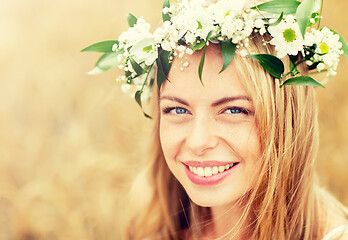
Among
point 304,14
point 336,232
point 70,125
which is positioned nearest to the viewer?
point 304,14

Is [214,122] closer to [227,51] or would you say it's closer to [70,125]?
[227,51]

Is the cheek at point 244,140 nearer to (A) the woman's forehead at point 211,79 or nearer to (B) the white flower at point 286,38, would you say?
(A) the woman's forehead at point 211,79

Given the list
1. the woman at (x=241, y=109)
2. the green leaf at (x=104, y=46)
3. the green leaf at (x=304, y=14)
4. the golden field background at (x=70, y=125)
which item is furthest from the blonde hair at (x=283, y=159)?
the golden field background at (x=70, y=125)

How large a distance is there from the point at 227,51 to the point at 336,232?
2.04 ft

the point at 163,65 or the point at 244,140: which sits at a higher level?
the point at 163,65

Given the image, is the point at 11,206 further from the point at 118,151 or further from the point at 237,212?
the point at 237,212

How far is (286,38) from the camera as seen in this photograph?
918 mm

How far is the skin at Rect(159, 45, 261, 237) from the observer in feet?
3.12

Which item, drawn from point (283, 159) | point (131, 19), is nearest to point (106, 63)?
point (131, 19)

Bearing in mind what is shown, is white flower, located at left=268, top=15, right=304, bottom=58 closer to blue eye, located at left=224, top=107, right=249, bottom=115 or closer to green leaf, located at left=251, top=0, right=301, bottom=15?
green leaf, located at left=251, top=0, right=301, bottom=15

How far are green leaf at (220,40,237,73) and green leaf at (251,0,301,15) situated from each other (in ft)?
0.38

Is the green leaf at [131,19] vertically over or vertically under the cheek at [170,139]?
over

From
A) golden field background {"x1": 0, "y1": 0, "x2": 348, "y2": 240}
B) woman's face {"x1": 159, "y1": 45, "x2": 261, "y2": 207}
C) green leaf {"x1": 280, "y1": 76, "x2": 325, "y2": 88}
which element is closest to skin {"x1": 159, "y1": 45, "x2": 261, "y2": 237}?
woman's face {"x1": 159, "y1": 45, "x2": 261, "y2": 207}

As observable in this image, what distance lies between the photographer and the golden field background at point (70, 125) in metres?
1.87
